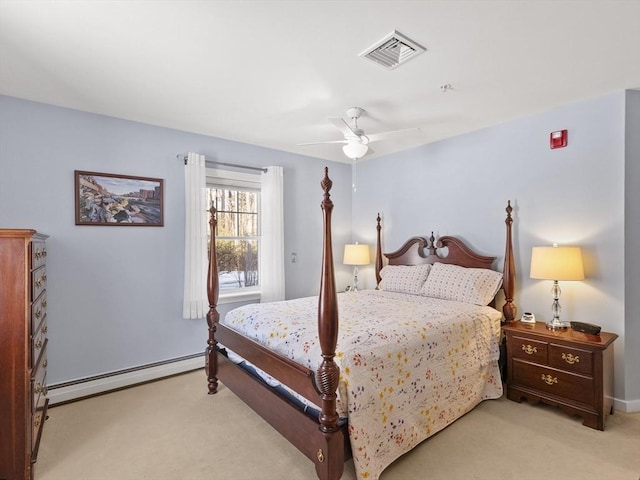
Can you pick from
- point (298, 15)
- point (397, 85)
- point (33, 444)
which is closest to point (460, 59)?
point (397, 85)

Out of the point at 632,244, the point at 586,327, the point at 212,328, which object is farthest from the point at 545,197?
the point at 212,328

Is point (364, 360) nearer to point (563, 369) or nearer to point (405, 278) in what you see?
point (563, 369)

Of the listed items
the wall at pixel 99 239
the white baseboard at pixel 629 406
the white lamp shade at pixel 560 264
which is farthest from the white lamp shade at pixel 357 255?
the white baseboard at pixel 629 406

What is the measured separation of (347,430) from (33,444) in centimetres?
189

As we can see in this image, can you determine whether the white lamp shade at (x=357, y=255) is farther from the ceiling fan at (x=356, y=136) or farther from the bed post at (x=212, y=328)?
the bed post at (x=212, y=328)

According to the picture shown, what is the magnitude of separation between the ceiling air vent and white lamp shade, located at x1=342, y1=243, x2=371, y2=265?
272 cm

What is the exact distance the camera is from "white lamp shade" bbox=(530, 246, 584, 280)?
2684 mm

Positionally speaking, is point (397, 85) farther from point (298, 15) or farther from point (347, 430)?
point (347, 430)

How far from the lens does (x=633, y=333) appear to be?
2.71m

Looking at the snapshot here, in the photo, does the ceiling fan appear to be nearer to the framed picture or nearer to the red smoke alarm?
the red smoke alarm

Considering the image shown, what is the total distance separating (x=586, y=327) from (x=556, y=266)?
0.53 m

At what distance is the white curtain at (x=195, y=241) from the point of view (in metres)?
3.55

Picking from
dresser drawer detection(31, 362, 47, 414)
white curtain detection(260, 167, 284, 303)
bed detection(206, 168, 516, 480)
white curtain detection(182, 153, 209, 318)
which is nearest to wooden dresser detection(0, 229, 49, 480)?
dresser drawer detection(31, 362, 47, 414)

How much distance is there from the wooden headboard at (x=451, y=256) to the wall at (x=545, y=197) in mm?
131
